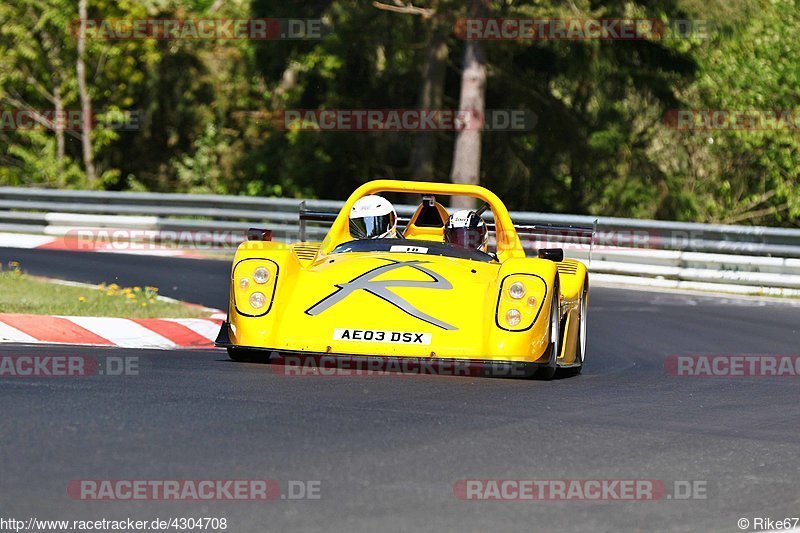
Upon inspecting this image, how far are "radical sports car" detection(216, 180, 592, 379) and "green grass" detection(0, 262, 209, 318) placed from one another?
219 cm

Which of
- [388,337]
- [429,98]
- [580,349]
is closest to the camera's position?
[388,337]

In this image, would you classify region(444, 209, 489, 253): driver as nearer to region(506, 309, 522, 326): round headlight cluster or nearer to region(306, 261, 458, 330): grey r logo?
region(306, 261, 458, 330): grey r logo

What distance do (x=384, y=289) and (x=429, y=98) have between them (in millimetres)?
20275

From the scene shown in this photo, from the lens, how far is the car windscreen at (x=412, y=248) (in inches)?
389

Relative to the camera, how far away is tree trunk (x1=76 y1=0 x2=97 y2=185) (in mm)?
31484

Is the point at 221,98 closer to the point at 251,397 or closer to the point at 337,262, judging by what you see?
the point at 337,262

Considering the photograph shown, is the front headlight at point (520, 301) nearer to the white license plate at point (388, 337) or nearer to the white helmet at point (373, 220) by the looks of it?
the white license plate at point (388, 337)

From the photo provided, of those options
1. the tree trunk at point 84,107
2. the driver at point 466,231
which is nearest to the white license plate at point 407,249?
the driver at point 466,231

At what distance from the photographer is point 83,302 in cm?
1211

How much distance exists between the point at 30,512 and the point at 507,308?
431 cm

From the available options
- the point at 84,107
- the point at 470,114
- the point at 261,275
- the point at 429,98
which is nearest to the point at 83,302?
the point at 261,275

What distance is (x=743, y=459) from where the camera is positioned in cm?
643

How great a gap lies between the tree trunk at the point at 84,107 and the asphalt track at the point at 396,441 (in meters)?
22.9

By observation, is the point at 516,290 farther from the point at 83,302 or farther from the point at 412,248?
the point at 83,302
